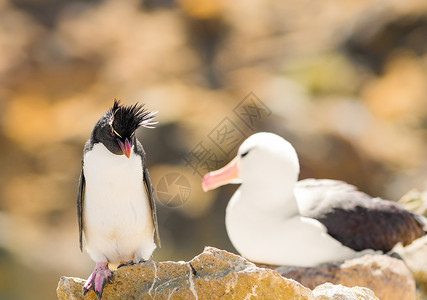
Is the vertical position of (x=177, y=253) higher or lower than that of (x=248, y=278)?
higher

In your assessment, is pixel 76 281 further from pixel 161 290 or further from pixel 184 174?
pixel 184 174

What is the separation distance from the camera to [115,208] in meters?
2.76

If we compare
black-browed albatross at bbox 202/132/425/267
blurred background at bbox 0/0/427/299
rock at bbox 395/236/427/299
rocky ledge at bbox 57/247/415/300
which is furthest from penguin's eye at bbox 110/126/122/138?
blurred background at bbox 0/0/427/299

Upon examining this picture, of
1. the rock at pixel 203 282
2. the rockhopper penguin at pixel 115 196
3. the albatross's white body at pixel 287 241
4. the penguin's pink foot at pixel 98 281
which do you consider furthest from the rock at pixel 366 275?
the penguin's pink foot at pixel 98 281

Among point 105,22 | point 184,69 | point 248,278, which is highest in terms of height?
point 105,22

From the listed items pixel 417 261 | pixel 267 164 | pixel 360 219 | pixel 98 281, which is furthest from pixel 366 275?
pixel 98 281

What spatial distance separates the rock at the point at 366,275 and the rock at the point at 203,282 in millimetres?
1108

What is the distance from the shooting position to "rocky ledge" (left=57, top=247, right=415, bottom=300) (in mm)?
2336

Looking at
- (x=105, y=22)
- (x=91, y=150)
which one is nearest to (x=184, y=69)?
(x=105, y=22)

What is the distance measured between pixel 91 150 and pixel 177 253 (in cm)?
404

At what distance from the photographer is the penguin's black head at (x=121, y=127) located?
2.54m

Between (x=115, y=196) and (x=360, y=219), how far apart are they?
156 centimetres

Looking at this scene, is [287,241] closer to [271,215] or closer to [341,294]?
[271,215]

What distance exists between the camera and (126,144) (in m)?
2.55
